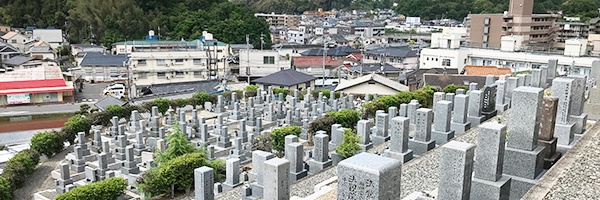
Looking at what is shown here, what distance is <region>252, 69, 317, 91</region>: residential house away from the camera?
88.2 feet

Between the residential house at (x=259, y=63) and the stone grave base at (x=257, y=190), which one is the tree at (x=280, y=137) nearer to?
the stone grave base at (x=257, y=190)

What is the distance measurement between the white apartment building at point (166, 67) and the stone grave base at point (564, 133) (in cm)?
2640

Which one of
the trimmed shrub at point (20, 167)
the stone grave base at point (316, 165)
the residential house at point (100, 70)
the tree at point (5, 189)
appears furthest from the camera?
the residential house at point (100, 70)

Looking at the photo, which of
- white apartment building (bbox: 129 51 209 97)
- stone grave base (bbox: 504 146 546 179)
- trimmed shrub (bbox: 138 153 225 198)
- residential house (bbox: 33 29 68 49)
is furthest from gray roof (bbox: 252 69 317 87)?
residential house (bbox: 33 29 68 49)

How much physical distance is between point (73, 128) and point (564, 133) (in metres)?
15.7

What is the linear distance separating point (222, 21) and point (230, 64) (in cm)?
1374

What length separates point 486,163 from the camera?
21.5ft

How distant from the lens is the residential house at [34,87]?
27188 millimetres

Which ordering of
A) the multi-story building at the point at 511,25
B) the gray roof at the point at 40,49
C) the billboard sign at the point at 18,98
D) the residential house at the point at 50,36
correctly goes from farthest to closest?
the residential house at the point at 50,36 < the gray roof at the point at 40,49 < the multi-story building at the point at 511,25 < the billboard sign at the point at 18,98

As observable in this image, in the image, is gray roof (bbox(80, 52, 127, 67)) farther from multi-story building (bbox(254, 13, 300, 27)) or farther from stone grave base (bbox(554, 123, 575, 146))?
multi-story building (bbox(254, 13, 300, 27))

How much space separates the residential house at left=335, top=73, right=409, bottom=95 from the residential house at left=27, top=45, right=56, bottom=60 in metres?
30.0

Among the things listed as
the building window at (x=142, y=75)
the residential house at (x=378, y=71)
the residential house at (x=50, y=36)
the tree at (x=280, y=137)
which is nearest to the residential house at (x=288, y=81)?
the residential house at (x=378, y=71)

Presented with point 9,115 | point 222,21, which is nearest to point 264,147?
point 9,115

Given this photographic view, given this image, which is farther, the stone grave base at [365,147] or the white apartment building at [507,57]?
the white apartment building at [507,57]
